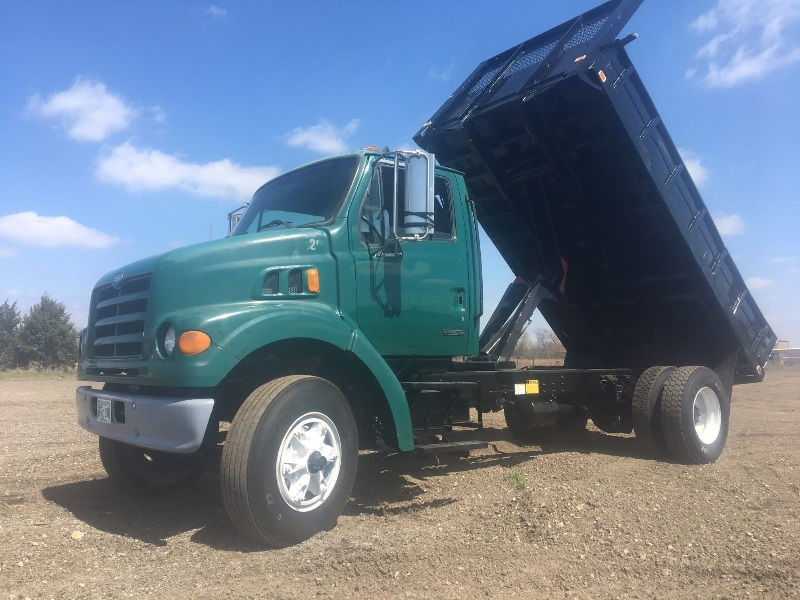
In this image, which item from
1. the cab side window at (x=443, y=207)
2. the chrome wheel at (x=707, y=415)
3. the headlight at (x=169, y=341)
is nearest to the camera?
the headlight at (x=169, y=341)

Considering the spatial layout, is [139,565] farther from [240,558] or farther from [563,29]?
[563,29]

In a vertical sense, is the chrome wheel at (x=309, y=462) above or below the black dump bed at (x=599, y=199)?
below

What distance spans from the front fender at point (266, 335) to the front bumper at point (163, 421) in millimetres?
147

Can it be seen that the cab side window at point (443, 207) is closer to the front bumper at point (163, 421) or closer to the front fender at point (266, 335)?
the front fender at point (266, 335)

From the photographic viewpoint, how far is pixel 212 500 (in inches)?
220

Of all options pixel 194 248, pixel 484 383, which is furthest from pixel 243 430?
pixel 484 383

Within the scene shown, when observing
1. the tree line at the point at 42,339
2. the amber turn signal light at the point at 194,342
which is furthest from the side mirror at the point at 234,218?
the tree line at the point at 42,339

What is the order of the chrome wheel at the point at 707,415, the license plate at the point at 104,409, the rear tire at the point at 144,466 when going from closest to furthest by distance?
the license plate at the point at 104,409
the rear tire at the point at 144,466
the chrome wheel at the point at 707,415

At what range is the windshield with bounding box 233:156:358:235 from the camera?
5305mm

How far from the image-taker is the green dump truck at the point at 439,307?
4.19m

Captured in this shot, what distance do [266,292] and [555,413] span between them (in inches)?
158

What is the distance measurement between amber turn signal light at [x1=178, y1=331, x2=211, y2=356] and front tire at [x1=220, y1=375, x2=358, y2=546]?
46 cm

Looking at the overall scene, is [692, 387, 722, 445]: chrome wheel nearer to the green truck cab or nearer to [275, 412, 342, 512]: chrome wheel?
the green truck cab

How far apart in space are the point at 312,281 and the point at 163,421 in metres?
1.39
